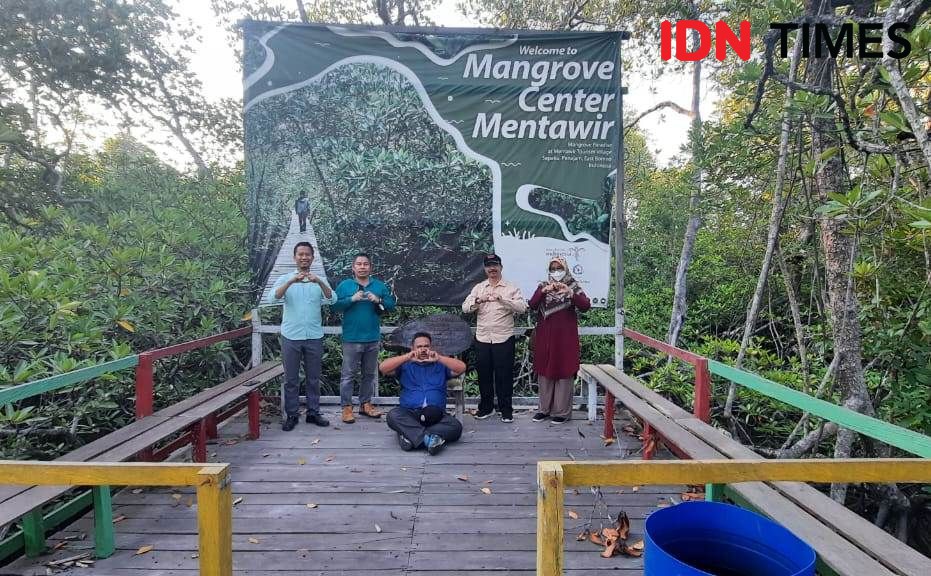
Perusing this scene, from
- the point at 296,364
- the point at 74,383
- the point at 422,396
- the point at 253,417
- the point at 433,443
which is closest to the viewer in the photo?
the point at 74,383

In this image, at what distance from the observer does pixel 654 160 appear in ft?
47.4

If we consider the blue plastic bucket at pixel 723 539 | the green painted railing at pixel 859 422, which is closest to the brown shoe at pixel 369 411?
the green painted railing at pixel 859 422

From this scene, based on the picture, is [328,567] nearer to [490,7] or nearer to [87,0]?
[87,0]

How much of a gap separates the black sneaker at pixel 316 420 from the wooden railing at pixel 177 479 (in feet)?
10.3

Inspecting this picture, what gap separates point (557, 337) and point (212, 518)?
3.53m

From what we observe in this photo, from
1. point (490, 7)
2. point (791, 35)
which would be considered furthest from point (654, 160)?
point (791, 35)

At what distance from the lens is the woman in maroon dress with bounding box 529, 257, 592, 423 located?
4598 mm

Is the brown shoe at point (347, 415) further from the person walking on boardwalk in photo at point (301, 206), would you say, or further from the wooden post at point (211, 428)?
the person walking on boardwalk in photo at point (301, 206)

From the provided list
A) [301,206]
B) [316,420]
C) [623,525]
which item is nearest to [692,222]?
[301,206]

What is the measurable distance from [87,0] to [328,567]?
7779mm

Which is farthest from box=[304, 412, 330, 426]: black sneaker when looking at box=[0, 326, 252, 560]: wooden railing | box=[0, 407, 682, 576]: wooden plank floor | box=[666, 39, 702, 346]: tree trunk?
box=[666, 39, 702, 346]: tree trunk

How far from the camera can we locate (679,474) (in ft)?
4.85

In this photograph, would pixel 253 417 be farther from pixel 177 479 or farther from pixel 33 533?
pixel 177 479

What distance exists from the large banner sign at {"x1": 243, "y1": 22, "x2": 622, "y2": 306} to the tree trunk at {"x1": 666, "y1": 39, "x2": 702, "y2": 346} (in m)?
0.74
